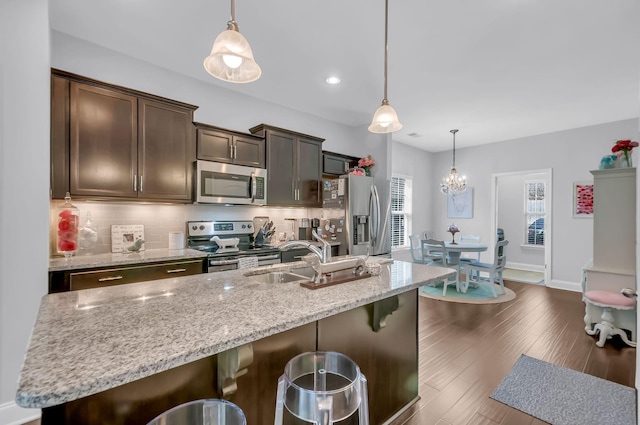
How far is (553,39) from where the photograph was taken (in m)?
2.48

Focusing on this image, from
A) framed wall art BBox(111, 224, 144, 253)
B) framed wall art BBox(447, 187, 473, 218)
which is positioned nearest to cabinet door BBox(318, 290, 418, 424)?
framed wall art BBox(111, 224, 144, 253)

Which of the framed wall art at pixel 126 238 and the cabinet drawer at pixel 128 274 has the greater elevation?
the framed wall art at pixel 126 238

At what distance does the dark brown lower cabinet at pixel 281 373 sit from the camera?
90 centimetres

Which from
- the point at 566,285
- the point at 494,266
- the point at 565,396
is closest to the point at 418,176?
the point at 494,266

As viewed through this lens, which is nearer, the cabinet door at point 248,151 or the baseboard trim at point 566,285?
the cabinet door at point 248,151

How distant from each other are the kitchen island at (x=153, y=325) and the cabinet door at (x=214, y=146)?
185cm

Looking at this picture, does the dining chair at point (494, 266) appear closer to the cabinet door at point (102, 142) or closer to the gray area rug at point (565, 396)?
the gray area rug at point (565, 396)

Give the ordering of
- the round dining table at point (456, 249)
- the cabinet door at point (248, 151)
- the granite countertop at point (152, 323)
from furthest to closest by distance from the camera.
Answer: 1. the round dining table at point (456, 249)
2. the cabinet door at point (248, 151)
3. the granite countertop at point (152, 323)

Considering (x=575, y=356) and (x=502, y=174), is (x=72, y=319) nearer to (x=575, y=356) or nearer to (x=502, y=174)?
(x=575, y=356)

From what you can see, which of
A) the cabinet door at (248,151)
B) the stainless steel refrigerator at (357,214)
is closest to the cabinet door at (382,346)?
the stainless steel refrigerator at (357,214)

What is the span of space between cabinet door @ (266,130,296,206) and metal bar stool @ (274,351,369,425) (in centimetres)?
258

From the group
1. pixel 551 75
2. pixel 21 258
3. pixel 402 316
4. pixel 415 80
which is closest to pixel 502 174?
pixel 551 75

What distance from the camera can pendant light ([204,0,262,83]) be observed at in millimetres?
1375

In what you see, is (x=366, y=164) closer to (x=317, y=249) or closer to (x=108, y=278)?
(x=317, y=249)
